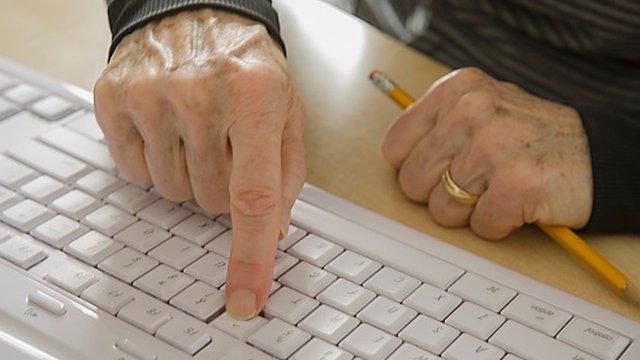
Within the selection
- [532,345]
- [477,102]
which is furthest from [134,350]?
[477,102]

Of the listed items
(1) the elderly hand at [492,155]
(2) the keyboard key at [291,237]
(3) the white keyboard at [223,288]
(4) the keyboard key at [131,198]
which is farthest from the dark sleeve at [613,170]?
(4) the keyboard key at [131,198]

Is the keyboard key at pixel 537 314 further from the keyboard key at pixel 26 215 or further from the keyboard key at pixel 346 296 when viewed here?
the keyboard key at pixel 26 215

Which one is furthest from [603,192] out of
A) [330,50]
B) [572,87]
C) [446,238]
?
[330,50]

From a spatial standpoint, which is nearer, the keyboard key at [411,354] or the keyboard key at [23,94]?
the keyboard key at [411,354]

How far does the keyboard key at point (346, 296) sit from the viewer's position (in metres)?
0.62

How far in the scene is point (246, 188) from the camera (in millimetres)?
659

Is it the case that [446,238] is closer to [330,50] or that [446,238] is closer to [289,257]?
[289,257]

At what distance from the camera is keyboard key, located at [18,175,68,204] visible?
70 centimetres

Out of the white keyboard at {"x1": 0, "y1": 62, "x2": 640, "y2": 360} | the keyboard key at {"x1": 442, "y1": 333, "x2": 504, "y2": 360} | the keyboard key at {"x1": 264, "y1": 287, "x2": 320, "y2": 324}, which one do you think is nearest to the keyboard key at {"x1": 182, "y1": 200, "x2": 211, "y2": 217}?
the white keyboard at {"x1": 0, "y1": 62, "x2": 640, "y2": 360}

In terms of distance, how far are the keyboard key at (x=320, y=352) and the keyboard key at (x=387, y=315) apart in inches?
1.3

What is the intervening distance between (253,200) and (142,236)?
8cm

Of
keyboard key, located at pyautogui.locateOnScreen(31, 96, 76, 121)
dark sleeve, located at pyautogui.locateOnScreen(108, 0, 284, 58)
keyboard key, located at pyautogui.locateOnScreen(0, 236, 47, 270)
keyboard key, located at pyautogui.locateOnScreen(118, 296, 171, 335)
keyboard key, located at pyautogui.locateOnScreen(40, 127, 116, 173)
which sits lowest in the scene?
keyboard key, located at pyautogui.locateOnScreen(31, 96, 76, 121)

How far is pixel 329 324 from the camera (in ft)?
1.98

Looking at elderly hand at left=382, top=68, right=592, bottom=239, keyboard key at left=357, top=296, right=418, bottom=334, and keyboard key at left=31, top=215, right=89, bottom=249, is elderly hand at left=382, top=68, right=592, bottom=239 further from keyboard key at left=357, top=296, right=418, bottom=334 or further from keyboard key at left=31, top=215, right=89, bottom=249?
keyboard key at left=31, top=215, right=89, bottom=249
